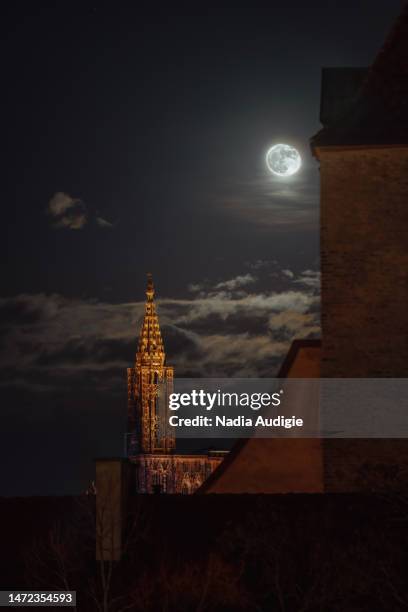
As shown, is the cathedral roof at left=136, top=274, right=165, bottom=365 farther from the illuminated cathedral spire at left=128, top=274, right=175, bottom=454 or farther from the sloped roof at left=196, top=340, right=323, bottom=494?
the sloped roof at left=196, top=340, right=323, bottom=494

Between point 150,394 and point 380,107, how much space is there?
89.6 metres

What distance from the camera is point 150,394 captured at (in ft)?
391

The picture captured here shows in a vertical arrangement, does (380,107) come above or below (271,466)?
above

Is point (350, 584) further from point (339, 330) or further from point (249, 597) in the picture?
point (339, 330)

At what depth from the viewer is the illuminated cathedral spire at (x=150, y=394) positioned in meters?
105

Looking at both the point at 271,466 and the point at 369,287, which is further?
the point at 271,466

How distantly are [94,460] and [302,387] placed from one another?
314 inches

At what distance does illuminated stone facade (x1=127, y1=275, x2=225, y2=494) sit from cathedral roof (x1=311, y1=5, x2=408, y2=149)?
53.7m

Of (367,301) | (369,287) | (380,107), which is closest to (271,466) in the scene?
(367,301)

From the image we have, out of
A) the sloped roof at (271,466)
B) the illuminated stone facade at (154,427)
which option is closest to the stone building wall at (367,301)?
the sloped roof at (271,466)

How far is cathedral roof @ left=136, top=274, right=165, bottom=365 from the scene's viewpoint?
331ft

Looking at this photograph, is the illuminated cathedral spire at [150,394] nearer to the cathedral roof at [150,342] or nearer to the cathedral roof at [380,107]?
the cathedral roof at [150,342]

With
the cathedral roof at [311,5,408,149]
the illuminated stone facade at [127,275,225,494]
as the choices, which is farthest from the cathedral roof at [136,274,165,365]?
the cathedral roof at [311,5,408,149]

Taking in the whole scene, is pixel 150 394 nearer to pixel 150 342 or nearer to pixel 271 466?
pixel 150 342
